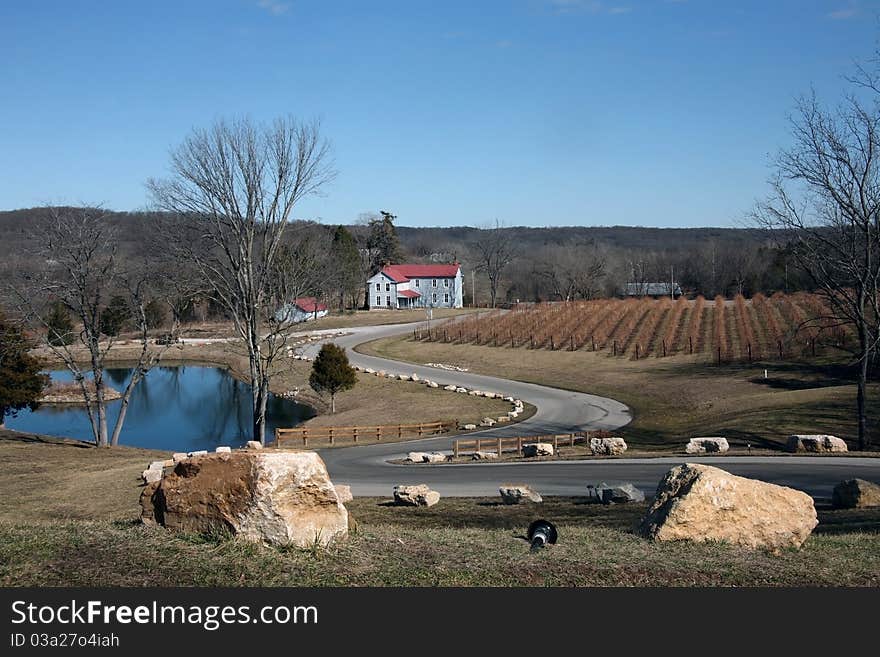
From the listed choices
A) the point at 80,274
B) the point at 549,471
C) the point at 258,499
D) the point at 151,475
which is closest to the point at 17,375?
the point at 80,274

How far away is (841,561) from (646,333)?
173ft

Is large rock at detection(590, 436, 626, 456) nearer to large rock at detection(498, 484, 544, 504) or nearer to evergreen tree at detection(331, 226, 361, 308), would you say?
large rock at detection(498, 484, 544, 504)

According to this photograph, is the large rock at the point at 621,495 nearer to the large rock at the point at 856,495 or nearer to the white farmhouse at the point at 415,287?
the large rock at the point at 856,495

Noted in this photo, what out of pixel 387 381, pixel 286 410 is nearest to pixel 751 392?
pixel 387 381

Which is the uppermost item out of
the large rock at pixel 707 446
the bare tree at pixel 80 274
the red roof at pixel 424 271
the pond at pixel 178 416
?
the red roof at pixel 424 271

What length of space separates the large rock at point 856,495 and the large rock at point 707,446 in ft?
29.5

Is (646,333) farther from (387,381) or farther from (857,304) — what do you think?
(857,304)

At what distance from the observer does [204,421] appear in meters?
42.5

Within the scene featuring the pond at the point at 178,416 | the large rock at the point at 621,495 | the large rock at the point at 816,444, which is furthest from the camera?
the pond at the point at 178,416

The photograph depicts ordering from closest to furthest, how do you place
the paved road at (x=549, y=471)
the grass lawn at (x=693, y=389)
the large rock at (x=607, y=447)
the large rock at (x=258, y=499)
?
the large rock at (x=258, y=499), the paved road at (x=549, y=471), the large rock at (x=607, y=447), the grass lawn at (x=693, y=389)

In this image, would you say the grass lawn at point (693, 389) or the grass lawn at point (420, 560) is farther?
the grass lawn at point (693, 389)

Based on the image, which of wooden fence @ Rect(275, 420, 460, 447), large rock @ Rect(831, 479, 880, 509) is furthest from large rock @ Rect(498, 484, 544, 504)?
wooden fence @ Rect(275, 420, 460, 447)

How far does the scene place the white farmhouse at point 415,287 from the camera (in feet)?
343

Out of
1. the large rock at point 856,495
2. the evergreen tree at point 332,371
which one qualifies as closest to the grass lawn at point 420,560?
the large rock at point 856,495
